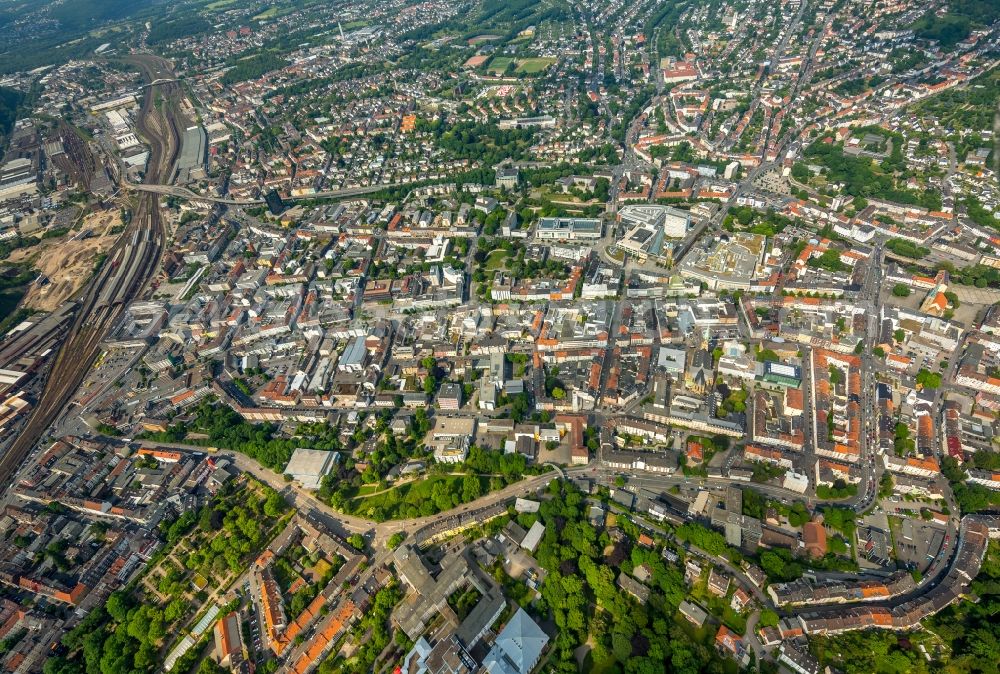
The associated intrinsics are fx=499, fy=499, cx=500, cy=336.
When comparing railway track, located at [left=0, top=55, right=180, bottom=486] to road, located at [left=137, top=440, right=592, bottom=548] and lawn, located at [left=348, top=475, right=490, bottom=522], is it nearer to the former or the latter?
road, located at [left=137, top=440, right=592, bottom=548]

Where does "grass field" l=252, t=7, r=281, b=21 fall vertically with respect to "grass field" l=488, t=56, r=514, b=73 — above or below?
above

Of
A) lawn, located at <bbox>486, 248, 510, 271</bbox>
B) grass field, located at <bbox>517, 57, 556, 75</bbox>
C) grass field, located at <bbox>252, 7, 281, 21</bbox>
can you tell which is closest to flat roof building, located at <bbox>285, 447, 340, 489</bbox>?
lawn, located at <bbox>486, 248, 510, 271</bbox>

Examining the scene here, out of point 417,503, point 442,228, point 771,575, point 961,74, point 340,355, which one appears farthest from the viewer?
point 961,74

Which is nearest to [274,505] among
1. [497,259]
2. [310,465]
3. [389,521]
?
[310,465]

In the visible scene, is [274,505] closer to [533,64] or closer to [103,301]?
[103,301]

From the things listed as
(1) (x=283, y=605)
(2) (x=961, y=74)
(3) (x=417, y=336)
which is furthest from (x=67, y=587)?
(2) (x=961, y=74)

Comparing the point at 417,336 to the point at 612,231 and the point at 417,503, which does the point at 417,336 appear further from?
the point at 612,231

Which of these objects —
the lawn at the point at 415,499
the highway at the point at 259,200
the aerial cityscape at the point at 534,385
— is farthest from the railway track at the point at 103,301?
the lawn at the point at 415,499
